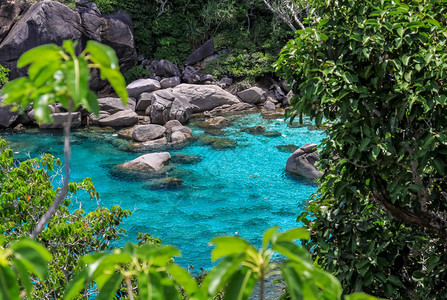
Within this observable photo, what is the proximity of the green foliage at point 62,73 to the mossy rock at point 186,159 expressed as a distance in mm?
12838

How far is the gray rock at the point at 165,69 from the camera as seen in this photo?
2264 centimetres

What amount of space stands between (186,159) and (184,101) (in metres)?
4.96

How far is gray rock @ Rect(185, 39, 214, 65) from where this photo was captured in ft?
78.3

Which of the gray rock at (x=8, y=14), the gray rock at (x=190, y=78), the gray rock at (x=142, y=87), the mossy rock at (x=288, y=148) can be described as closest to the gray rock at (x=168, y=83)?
the gray rock at (x=142, y=87)

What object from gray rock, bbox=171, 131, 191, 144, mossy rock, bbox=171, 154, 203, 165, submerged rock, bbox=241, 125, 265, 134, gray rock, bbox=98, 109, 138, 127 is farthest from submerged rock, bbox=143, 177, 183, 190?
gray rock, bbox=98, 109, 138, 127

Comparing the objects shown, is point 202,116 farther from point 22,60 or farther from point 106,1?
point 22,60

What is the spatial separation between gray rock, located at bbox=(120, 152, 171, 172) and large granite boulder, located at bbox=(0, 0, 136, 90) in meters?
6.80

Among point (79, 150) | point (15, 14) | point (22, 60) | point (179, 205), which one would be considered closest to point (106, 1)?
point (15, 14)

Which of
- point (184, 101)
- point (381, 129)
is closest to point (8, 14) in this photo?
point (184, 101)

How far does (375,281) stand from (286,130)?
43.3 ft

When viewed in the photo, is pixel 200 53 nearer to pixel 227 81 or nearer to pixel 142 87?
pixel 227 81

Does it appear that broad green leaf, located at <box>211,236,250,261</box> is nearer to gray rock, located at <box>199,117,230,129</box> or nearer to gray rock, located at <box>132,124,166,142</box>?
gray rock, located at <box>132,124,166,142</box>

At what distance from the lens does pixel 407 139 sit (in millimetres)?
3590

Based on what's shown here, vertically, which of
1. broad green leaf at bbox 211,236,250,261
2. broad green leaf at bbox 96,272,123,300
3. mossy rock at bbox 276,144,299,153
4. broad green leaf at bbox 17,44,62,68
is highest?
broad green leaf at bbox 17,44,62,68
